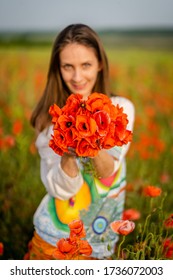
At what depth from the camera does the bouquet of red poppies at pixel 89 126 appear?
3.62ft

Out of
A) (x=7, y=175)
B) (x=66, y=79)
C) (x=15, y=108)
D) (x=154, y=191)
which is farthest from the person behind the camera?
(x=15, y=108)

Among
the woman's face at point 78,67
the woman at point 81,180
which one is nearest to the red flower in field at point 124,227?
the woman at point 81,180

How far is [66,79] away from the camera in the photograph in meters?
1.51

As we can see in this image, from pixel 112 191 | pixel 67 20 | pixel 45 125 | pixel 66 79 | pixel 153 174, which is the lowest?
pixel 153 174

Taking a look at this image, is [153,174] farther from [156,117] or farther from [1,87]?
[1,87]

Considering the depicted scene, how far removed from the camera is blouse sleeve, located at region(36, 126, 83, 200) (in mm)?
1403

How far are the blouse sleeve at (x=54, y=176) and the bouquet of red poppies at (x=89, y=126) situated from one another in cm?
27

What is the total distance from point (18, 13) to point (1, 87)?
33.6 inches

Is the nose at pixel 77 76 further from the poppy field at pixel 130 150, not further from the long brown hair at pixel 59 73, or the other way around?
the poppy field at pixel 130 150

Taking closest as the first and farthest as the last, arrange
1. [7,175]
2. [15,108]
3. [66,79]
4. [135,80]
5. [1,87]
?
1. [66,79]
2. [7,175]
3. [15,108]
4. [1,87]
5. [135,80]

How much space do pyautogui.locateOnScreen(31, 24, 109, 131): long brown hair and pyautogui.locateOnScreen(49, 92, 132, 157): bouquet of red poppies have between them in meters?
0.39

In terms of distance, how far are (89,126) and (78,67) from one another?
0.43m

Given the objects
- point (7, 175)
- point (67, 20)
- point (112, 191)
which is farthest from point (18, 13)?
point (112, 191)

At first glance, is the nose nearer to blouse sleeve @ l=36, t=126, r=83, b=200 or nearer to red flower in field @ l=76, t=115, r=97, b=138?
blouse sleeve @ l=36, t=126, r=83, b=200
